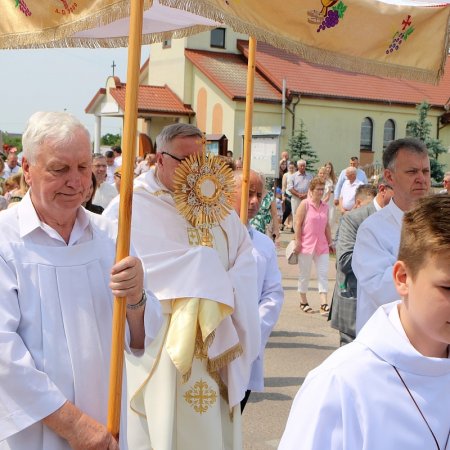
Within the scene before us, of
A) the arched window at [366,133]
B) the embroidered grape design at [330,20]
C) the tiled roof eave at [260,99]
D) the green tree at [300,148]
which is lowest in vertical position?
the embroidered grape design at [330,20]

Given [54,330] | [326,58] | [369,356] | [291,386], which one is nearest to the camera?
[369,356]

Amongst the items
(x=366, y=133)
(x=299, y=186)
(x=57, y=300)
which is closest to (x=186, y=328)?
(x=57, y=300)

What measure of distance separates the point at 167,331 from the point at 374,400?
239 cm

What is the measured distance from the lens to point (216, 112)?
1614 inches

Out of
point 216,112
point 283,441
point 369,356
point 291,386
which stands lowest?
point 291,386

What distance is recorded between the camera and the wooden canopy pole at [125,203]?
9.73 feet

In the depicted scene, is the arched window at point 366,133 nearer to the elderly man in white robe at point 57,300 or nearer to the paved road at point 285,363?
the paved road at point 285,363

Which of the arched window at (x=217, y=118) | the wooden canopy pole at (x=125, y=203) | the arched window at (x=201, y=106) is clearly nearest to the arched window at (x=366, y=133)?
the arched window at (x=217, y=118)

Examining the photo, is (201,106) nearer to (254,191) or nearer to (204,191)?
(254,191)

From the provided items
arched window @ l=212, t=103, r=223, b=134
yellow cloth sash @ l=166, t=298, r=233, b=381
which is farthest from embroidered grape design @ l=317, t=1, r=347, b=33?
arched window @ l=212, t=103, r=223, b=134

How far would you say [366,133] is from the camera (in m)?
44.6

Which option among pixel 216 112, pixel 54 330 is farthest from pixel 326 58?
pixel 216 112

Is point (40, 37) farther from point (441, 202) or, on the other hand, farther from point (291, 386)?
point (291, 386)

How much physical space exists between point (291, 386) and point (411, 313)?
17.1 feet
